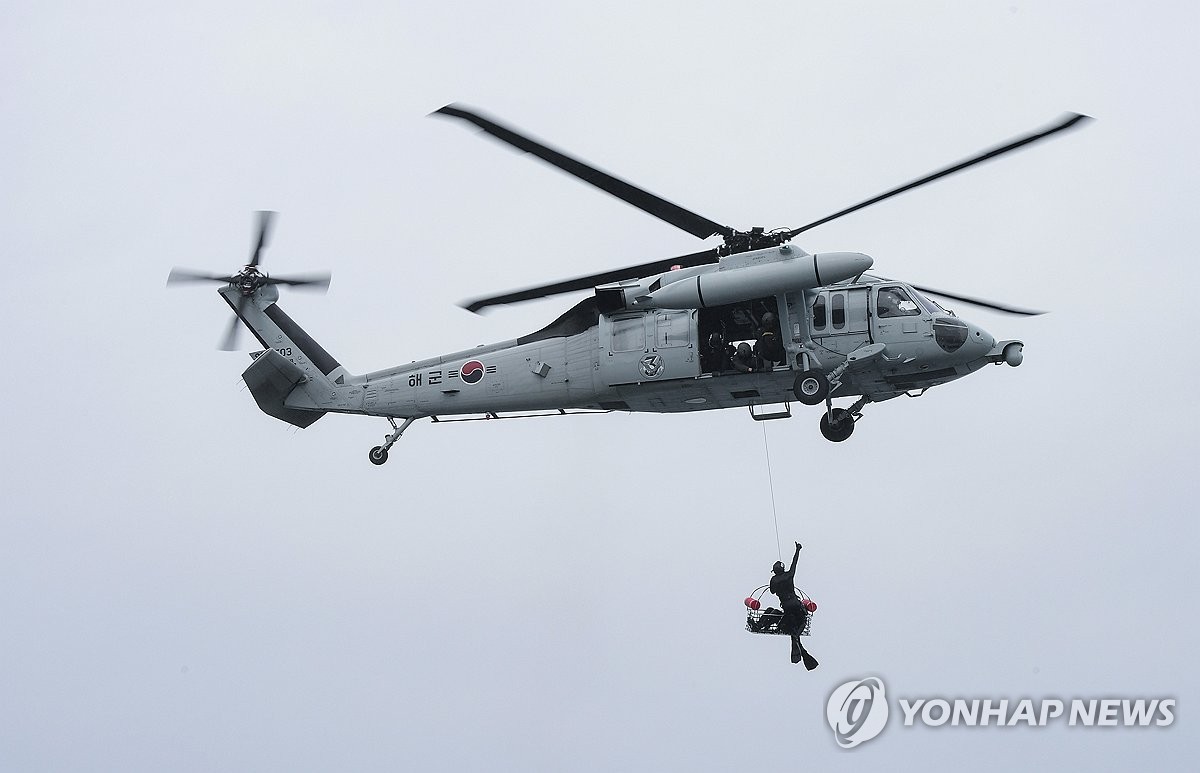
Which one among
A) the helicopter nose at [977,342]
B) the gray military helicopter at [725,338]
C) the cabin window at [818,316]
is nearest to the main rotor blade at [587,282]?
the gray military helicopter at [725,338]

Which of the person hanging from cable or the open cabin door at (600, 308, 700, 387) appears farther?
the open cabin door at (600, 308, 700, 387)

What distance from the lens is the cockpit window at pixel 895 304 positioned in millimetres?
20312

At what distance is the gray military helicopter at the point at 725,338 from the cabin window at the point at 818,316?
0.03m

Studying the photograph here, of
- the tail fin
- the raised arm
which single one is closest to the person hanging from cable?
the raised arm

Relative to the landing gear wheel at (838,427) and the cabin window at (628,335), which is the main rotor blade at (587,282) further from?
the landing gear wheel at (838,427)

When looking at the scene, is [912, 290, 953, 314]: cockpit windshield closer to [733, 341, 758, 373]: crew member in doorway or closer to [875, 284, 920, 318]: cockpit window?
[875, 284, 920, 318]: cockpit window

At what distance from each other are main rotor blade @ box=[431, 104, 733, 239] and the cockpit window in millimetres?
2456

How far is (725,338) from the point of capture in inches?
818

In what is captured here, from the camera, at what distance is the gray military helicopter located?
19750mm

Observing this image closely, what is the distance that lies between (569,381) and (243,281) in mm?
7158

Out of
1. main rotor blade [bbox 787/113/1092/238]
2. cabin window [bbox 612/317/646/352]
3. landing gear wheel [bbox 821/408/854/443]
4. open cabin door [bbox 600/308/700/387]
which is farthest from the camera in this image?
cabin window [bbox 612/317/646/352]

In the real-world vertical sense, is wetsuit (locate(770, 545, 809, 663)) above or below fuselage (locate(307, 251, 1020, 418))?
below

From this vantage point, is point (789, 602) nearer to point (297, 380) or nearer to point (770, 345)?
point (770, 345)

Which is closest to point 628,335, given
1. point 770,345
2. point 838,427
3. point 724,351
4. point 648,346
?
point 648,346
